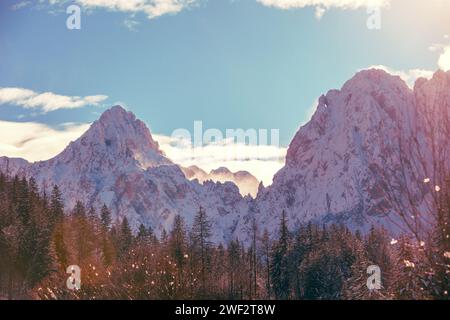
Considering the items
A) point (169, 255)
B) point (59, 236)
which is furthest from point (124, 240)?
point (169, 255)

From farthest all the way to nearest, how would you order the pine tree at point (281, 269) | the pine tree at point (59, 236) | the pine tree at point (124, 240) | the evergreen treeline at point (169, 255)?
the pine tree at point (124, 240) < the pine tree at point (281, 269) < the pine tree at point (59, 236) < the evergreen treeline at point (169, 255)

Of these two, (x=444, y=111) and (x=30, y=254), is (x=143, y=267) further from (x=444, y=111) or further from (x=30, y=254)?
(x=30, y=254)

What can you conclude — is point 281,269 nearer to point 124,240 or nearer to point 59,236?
point 59,236

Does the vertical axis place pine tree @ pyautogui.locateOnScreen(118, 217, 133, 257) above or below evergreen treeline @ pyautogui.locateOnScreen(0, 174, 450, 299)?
above

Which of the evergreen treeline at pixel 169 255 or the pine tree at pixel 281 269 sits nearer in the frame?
the evergreen treeline at pixel 169 255

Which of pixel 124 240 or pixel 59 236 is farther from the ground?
pixel 124 240

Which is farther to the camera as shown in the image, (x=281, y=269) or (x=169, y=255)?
(x=281, y=269)

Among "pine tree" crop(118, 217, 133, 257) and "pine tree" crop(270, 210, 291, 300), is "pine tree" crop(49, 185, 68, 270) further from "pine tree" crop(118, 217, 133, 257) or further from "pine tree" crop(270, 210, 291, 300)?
"pine tree" crop(270, 210, 291, 300)

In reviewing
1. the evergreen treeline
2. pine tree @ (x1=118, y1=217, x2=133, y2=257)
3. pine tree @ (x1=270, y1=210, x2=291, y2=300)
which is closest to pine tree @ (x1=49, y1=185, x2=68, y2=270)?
the evergreen treeline

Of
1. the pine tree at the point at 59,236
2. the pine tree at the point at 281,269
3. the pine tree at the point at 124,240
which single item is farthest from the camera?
the pine tree at the point at 124,240

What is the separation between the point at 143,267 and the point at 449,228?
14316mm

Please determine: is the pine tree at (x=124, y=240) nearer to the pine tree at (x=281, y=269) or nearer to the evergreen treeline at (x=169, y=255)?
the evergreen treeline at (x=169, y=255)

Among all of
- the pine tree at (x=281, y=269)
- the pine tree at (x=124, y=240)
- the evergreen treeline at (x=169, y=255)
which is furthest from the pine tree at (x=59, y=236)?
the pine tree at (x=281, y=269)

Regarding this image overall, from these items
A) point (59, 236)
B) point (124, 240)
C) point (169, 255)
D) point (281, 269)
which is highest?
point (124, 240)
